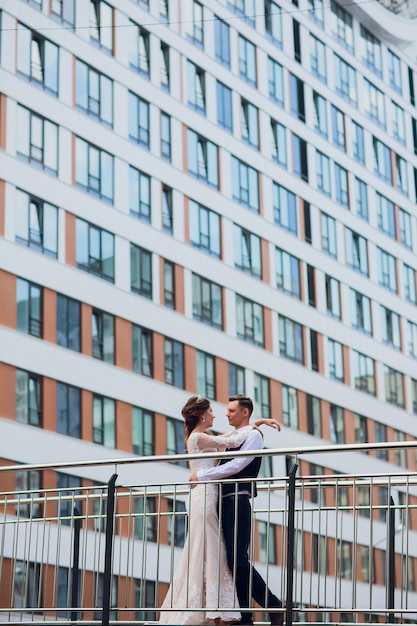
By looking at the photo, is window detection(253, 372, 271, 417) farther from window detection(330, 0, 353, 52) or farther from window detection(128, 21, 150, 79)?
window detection(330, 0, 353, 52)

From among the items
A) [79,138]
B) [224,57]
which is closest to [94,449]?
[79,138]

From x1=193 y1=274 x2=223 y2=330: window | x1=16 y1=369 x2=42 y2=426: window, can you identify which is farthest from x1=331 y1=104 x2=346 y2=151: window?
x1=16 y1=369 x2=42 y2=426: window

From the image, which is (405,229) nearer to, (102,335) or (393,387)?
(393,387)

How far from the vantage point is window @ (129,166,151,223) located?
153 feet

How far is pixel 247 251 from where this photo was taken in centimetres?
5325

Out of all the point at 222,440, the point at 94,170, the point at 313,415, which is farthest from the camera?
the point at 313,415

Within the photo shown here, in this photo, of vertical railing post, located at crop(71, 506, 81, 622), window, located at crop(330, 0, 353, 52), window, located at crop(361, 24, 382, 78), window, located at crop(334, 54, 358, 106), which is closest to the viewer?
vertical railing post, located at crop(71, 506, 81, 622)

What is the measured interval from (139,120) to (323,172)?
14433 mm

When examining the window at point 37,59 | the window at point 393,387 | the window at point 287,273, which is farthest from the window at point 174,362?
the window at point 393,387

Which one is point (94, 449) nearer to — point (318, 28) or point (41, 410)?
point (41, 410)

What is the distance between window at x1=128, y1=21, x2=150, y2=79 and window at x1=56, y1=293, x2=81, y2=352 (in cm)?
1001

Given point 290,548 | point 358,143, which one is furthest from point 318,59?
point 290,548

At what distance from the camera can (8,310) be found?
40000mm

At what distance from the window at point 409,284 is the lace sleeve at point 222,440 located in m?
55.9
